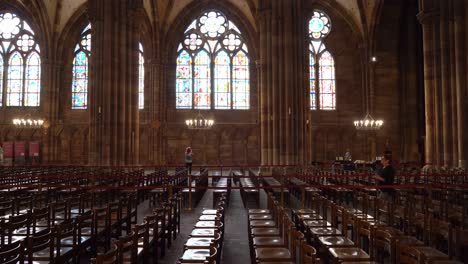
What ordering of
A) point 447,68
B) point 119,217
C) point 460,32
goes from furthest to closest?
1. point 447,68
2. point 460,32
3. point 119,217

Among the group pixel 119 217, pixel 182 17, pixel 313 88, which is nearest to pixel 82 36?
pixel 182 17

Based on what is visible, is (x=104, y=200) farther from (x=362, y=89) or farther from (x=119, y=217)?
(x=362, y=89)

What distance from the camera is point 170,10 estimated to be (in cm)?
3716

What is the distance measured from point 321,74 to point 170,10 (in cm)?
1480

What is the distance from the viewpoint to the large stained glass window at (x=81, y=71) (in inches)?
A: 1511

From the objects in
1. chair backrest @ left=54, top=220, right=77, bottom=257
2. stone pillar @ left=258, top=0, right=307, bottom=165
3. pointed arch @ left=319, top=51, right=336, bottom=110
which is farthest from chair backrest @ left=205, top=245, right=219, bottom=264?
pointed arch @ left=319, top=51, right=336, bottom=110

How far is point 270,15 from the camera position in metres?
23.8

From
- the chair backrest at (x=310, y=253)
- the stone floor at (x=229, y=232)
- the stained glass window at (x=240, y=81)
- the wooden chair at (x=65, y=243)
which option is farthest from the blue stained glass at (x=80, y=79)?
the chair backrest at (x=310, y=253)

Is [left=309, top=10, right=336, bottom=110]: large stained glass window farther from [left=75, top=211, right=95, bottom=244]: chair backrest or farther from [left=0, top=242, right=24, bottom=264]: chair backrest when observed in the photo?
[left=0, top=242, right=24, bottom=264]: chair backrest

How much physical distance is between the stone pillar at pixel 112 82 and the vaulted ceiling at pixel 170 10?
12.0 m

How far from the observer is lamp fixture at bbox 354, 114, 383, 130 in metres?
32.4

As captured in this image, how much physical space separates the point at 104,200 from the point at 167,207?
16.9 feet

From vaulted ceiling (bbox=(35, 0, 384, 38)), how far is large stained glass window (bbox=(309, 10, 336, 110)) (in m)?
2.64

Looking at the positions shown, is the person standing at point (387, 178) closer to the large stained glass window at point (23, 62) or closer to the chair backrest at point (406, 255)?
the chair backrest at point (406, 255)
